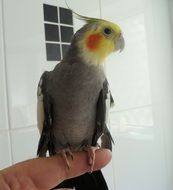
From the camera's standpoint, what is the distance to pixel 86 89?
0.50m

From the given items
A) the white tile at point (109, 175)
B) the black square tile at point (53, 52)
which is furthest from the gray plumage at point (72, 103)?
the white tile at point (109, 175)

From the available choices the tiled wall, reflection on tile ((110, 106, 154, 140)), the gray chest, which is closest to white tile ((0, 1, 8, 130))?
the tiled wall

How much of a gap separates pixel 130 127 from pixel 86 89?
0.36 meters

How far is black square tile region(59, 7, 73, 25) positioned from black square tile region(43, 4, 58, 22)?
0.5 inches

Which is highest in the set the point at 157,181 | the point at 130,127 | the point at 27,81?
the point at 27,81

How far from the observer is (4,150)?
571 mm

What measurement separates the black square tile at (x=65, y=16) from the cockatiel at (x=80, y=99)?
15 cm

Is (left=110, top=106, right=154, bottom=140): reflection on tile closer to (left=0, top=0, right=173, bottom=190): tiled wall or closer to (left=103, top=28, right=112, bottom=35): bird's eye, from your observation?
(left=0, top=0, right=173, bottom=190): tiled wall

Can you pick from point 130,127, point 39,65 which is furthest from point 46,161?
point 130,127

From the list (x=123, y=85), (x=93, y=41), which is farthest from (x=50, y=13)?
(x=123, y=85)

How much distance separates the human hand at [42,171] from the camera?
1.41ft

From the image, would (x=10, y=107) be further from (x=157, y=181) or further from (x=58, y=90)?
(x=157, y=181)

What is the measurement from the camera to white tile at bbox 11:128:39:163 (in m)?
0.59

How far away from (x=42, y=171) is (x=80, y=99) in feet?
0.39
